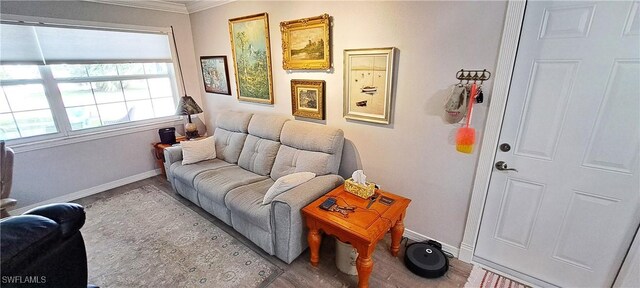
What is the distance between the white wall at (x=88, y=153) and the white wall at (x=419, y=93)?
1.95m

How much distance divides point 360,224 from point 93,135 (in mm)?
3526

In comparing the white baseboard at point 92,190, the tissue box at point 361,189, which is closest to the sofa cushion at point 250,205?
the tissue box at point 361,189

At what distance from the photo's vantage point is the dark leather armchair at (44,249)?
892 millimetres

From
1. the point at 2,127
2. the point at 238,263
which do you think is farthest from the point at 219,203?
the point at 2,127

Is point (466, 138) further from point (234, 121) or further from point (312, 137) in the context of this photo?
point (234, 121)

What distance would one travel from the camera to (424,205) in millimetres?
2121

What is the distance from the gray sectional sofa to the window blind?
1408 mm

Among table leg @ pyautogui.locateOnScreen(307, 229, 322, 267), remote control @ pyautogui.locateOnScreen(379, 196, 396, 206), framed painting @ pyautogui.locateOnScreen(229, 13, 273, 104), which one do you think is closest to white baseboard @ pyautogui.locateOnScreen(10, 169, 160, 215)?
framed painting @ pyautogui.locateOnScreen(229, 13, 273, 104)

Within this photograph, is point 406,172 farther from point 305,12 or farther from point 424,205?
point 305,12

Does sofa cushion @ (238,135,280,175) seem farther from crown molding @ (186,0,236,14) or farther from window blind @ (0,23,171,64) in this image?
window blind @ (0,23,171,64)

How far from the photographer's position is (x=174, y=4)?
345cm

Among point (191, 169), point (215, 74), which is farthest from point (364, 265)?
point (215, 74)

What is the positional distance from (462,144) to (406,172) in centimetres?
53

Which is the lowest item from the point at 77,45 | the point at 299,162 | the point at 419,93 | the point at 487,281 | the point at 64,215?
the point at 487,281
